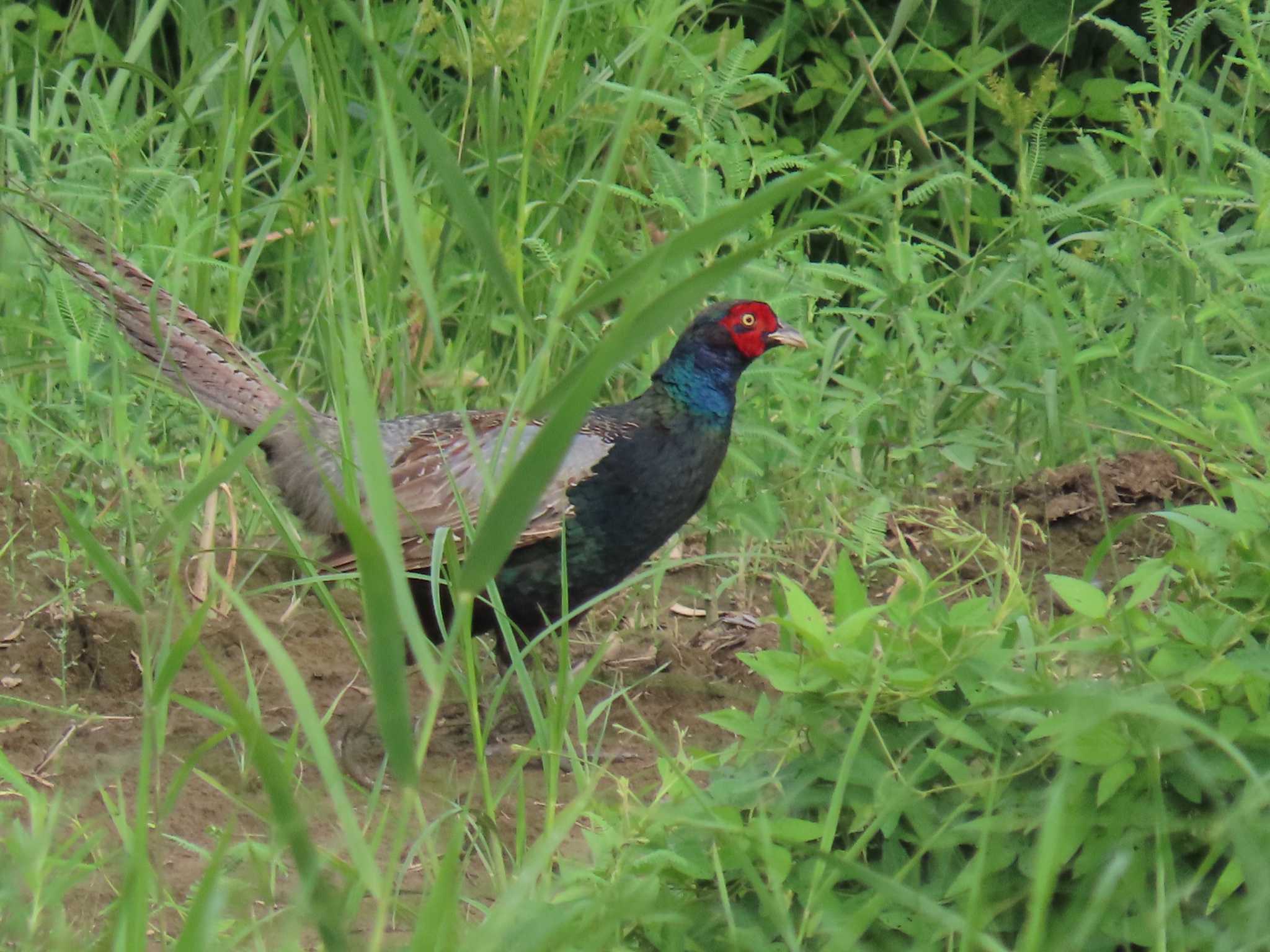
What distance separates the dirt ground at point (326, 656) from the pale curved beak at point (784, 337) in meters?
0.53

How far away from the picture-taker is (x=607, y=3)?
14.9 ft

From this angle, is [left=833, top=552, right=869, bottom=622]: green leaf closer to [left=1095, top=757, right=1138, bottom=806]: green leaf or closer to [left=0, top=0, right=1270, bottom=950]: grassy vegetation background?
[left=0, top=0, right=1270, bottom=950]: grassy vegetation background

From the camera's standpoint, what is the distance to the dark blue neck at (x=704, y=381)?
425 cm

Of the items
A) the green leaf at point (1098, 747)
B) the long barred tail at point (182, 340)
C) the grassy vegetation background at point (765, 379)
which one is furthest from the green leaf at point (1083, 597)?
the long barred tail at point (182, 340)

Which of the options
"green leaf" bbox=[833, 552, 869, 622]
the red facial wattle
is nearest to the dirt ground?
the red facial wattle

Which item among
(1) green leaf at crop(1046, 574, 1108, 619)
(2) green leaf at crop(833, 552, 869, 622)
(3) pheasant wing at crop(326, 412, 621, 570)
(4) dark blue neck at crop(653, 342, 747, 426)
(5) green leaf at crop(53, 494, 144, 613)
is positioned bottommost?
(3) pheasant wing at crop(326, 412, 621, 570)

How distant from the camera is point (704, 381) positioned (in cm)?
426

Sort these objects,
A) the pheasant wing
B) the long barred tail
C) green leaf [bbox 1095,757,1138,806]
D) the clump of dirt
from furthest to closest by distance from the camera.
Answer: the clump of dirt → the pheasant wing → the long barred tail → green leaf [bbox 1095,757,1138,806]

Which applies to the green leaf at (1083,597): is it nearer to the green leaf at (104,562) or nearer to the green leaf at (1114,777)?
the green leaf at (1114,777)

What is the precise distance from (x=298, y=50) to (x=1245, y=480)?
8.43ft

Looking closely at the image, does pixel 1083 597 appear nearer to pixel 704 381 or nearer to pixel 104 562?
pixel 104 562

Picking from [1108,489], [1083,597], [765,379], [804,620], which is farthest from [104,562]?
[1108,489]

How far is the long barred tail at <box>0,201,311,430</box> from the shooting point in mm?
3805

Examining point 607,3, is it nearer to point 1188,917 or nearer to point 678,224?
point 678,224
